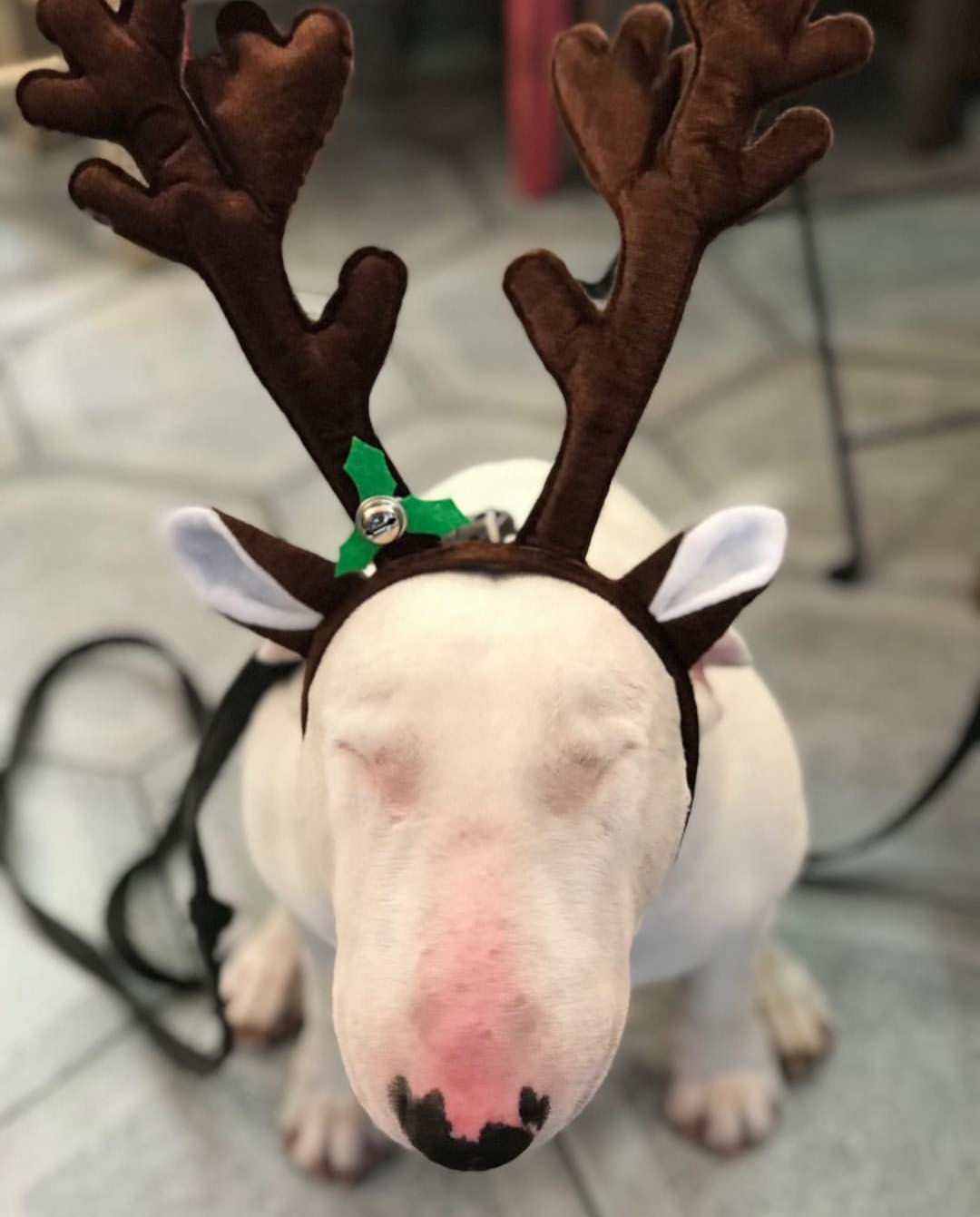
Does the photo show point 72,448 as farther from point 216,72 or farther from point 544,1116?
point 544,1116

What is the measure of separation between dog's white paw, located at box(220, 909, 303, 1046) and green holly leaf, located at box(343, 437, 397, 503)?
458mm

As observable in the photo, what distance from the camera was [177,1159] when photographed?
835 mm

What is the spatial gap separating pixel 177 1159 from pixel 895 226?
1364 millimetres

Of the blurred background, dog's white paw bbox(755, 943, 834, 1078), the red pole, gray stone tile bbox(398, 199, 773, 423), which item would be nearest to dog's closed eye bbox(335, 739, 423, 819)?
the blurred background

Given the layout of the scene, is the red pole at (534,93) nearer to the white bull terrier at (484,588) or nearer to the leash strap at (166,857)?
the leash strap at (166,857)

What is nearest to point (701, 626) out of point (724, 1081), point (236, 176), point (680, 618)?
point (680, 618)

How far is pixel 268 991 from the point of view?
88 centimetres

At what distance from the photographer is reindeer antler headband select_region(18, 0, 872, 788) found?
1.66 ft

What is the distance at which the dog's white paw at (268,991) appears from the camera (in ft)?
2.88

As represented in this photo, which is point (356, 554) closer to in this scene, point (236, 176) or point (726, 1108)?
point (236, 176)

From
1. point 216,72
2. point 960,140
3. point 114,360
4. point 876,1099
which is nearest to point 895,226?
point 960,140

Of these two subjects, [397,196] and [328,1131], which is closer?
[328,1131]

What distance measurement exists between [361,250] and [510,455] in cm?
74

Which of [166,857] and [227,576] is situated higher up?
[227,576]
